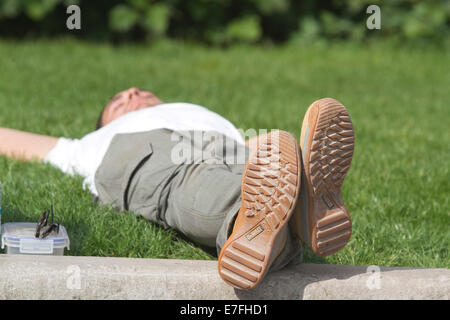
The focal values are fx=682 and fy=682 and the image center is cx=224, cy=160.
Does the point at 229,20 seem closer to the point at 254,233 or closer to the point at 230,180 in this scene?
the point at 230,180

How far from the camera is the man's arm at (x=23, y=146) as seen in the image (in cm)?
359

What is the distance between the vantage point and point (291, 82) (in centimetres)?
675

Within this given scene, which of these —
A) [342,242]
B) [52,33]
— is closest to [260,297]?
[342,242]

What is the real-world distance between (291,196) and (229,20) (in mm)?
7086

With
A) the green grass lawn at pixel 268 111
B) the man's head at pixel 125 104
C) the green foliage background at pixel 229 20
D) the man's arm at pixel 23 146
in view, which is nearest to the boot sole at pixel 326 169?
the green grass lawn at pixel 268 111

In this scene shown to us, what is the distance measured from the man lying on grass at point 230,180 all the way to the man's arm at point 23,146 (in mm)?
285

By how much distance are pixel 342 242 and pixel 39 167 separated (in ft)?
5.94

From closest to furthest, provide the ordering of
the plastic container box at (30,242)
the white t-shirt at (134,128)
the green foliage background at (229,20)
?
the plastic container box at (30,242) < the white t-shirt at (134,128) < the green foliage background at (229,20)

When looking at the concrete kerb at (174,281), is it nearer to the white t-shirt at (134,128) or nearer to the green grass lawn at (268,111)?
the green grass lawn at (268,111)

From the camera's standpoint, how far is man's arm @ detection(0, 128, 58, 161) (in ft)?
11.8

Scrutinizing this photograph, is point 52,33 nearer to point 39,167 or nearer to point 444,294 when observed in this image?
point 39,167

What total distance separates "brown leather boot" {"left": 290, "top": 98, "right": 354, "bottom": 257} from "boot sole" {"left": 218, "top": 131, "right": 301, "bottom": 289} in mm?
70

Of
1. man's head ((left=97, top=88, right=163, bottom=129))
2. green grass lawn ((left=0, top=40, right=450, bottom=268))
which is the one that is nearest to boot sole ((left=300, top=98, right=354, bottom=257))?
green grass lawn ((left=0, top=40, right=450, bottom=268))
